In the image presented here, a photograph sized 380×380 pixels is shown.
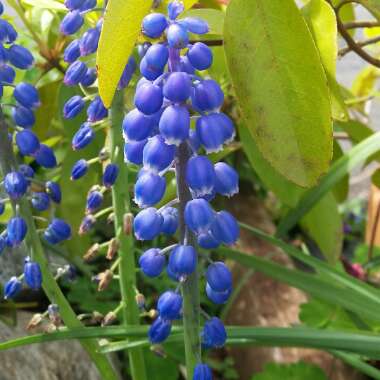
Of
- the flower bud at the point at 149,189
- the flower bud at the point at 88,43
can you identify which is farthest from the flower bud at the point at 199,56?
the flower bud at the point at 88,43

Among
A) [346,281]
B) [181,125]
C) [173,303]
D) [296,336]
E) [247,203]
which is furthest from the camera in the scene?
[247,203]

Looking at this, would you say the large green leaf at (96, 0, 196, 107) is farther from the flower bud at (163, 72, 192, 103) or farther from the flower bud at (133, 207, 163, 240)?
the flower bud at (133, 207, 163, 240)

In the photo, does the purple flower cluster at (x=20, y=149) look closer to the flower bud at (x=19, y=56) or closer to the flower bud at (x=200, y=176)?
the flower bud at (x=19, y=56)

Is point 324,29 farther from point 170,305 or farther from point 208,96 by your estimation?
point 170,305

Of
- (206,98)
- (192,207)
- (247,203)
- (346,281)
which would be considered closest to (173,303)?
(192,207)

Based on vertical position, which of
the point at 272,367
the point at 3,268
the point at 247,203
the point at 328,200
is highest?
the point at 328,200

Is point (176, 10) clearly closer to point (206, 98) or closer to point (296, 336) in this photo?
point (206, 98)

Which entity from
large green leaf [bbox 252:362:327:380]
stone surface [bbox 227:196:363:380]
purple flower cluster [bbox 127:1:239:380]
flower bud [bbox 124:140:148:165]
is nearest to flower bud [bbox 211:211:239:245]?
purple flower cluster [bbox 127:1:239:380]
